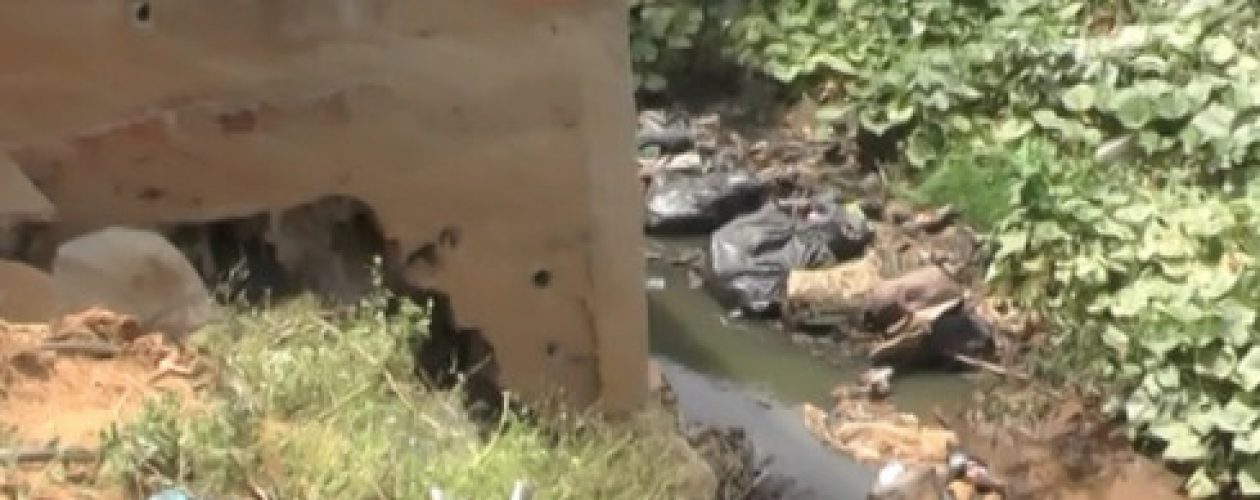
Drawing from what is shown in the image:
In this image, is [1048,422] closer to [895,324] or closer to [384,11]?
[895,324]

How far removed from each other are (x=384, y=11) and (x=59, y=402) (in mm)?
1528

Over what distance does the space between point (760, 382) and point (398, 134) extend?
2.54 m

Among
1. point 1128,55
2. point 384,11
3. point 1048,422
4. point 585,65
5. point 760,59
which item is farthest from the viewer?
point 760,59

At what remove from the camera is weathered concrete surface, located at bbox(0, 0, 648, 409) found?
454 centimetres

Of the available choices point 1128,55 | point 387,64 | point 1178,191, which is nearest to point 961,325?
point 1178,191

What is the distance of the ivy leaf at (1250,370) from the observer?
20.9ft

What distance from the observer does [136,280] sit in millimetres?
4324

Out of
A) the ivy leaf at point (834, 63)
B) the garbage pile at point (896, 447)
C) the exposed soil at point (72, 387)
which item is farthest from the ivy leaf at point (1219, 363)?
the exposed soil at point (72, 387)

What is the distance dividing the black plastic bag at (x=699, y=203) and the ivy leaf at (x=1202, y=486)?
229 centimetres

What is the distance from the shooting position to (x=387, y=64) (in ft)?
16.0

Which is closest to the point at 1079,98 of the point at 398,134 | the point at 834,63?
the point at 834,63

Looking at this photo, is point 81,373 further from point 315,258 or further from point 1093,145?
point 1093,145

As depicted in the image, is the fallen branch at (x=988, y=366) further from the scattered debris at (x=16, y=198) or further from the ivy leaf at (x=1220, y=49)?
the scattered debris at (x=16, y=198)

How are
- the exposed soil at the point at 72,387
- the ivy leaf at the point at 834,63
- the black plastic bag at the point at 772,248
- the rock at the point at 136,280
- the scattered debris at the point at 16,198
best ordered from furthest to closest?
the ivy leaf at the point at 834,63 < the black plastic bag at the point at 772,248 < the scattered debris at the point at 16,198 < the rock at the point at 136,280 < the exposed soil at the point at 72,387
